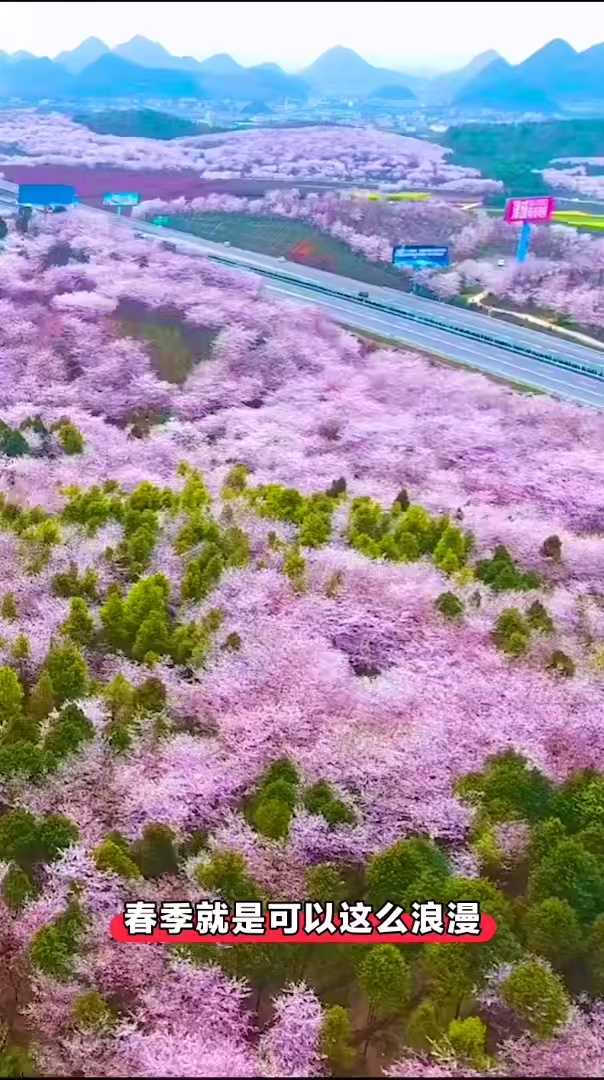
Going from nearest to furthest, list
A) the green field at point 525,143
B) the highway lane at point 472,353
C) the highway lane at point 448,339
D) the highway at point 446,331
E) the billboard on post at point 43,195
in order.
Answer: the highway lane at point 472,353 < the highway lane at point 448,339 < the highway at point 446,331 < the billboard on post at point 43,195 < the green field at point 525,143

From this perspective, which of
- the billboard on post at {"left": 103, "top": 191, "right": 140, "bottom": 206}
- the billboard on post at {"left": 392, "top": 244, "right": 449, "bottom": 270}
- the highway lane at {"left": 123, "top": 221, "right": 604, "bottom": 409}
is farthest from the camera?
the billboard on post at {"left": 103, "top": 191, "right": 140, "bottom": 206}

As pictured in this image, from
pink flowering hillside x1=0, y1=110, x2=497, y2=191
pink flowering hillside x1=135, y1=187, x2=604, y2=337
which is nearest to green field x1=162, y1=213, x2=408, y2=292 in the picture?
pink flowering hillside x1=135, y1=187, x2=604, y2=337

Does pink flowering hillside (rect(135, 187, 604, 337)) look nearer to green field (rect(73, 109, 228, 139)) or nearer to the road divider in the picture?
the road divider

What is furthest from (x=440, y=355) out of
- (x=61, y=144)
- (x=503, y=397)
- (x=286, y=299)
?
(x=61, y=144)

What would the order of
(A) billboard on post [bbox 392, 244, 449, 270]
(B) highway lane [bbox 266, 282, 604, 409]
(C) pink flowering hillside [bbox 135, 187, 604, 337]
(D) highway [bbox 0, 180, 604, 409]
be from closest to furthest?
(B) highway lane [bbox 266, 282, 604, 409] → (D) highway [bbox 0, 180, 604, 409] → (A) billboard on post [bbox 392, 244, 449, 270] → (C) pink flowering hillside [bbox 135, 187, 604, 337]

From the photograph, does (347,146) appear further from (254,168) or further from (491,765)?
(491,765)

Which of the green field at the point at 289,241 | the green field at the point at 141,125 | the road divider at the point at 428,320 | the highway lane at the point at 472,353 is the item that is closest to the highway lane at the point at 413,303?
the road divider at the point at 428,320

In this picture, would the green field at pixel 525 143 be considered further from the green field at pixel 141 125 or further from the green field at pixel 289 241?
the green field at pixel 289 241
